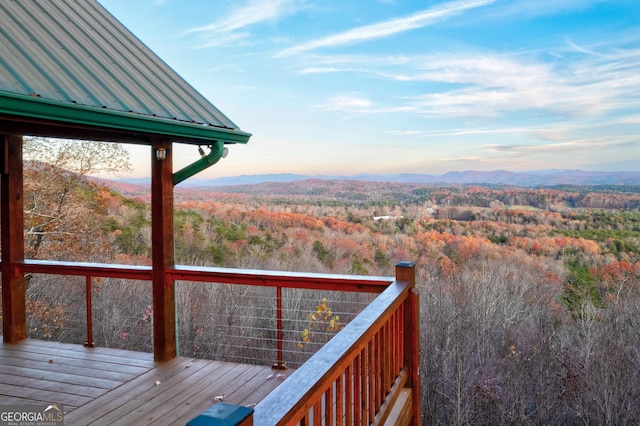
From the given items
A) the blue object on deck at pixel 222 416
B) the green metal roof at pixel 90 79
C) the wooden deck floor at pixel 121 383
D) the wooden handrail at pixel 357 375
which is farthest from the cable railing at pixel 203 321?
the blue object on deck at pixel 222 416

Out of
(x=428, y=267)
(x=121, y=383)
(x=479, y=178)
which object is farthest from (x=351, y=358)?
(x=479, y=178)

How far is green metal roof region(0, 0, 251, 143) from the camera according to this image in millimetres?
2688

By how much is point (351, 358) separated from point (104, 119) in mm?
2185

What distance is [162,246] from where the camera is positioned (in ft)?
14.8

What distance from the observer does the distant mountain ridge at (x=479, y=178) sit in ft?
70.3

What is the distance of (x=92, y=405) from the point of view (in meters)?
3.67

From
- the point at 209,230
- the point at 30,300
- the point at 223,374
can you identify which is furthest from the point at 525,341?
the point at 209,230

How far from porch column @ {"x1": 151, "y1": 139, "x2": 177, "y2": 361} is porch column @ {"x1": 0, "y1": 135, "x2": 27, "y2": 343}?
1.69 m

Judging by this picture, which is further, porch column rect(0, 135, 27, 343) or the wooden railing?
porch column rect(0, 135, 27, 343)

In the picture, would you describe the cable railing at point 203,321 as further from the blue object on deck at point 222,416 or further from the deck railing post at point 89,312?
the blue object on deck at point 222,416

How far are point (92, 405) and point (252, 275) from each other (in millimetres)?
1589

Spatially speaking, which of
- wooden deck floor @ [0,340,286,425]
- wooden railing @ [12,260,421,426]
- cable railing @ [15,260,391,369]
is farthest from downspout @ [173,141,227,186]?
cable railing @ [15,260,391,369]

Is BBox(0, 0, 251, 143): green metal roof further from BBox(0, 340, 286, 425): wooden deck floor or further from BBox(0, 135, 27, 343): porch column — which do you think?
BBox(0, 340, 286, 425): wooden deck floor

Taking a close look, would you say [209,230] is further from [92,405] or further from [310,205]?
[92,405]
